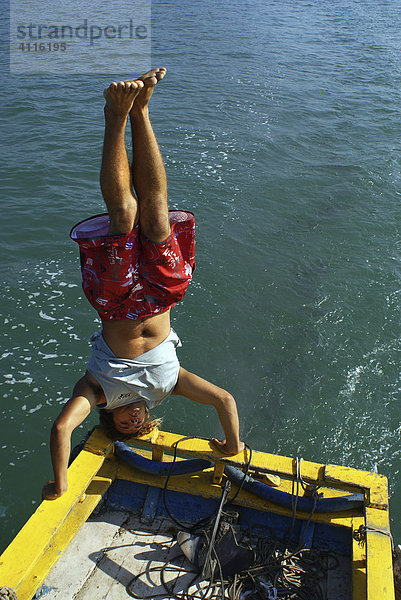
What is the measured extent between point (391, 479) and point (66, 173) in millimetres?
7601

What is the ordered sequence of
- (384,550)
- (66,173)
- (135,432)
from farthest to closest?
(66,173)
(135,432)
(384,550)

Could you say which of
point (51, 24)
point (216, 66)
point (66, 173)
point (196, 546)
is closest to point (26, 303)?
point (66, 173)

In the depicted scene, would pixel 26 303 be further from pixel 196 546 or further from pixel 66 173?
pixel 196 546

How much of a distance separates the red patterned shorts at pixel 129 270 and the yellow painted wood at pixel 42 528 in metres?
1.02

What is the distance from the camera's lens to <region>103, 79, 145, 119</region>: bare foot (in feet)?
9.35

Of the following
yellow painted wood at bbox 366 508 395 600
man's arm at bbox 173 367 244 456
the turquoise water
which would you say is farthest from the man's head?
the turquoise water

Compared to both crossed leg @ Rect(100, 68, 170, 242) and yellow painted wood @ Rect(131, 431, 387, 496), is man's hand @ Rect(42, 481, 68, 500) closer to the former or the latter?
yellow painted wood @ Rect(131, 431, 387, 496)

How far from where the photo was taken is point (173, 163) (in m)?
10.9

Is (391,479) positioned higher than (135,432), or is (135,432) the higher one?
(135,432)

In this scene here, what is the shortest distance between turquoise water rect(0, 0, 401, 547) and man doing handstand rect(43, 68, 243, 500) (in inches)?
80.6

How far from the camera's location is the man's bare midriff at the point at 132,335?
141 inches

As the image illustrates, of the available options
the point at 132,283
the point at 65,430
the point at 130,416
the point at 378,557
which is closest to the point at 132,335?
the point at 132,283

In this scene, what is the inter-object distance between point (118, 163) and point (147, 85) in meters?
0.43

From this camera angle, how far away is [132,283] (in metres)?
3.39
